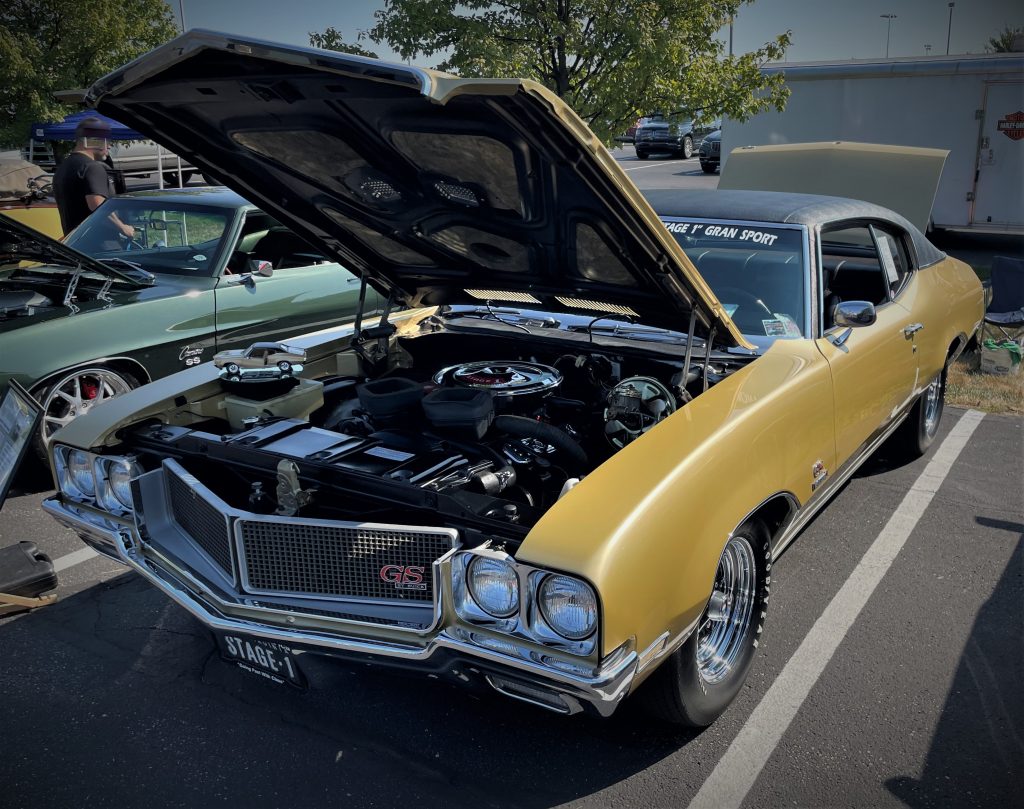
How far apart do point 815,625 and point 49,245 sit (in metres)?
4.49

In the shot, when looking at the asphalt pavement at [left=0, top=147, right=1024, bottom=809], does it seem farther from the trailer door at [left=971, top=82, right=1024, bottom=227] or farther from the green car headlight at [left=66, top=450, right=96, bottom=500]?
the trailer door at [left=971, top=82, right=1024, bottom=227]

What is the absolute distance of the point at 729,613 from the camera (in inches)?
116

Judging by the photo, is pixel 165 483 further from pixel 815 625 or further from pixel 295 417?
pixel 815 625

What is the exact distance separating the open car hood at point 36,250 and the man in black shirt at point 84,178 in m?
2.20

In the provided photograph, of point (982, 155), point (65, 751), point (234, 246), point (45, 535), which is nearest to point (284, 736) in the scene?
point (65, 751)

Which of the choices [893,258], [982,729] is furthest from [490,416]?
[893,258]

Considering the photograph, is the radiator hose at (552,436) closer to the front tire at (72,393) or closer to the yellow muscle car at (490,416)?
the yellow muscle car at (490,416)

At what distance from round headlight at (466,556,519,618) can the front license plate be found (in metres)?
0.62

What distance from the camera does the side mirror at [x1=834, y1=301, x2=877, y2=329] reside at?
345 centimetres

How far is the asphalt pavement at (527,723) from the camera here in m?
2.53

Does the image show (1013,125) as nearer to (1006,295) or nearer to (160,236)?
(1006,295)

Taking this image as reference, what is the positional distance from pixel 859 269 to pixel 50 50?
16.6 m

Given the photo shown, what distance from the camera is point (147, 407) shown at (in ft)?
10.5

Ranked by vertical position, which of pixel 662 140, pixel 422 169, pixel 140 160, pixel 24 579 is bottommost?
pixel 24 579
